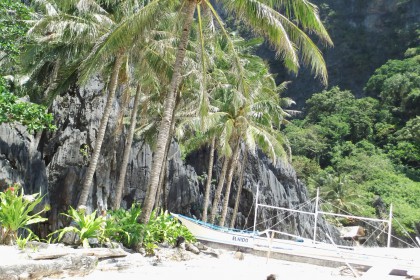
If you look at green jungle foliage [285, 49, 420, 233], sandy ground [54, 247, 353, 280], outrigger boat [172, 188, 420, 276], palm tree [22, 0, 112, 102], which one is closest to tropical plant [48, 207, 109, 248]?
sandy ground [54, 247, 353, 280]

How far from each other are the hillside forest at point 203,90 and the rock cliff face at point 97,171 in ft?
3.42

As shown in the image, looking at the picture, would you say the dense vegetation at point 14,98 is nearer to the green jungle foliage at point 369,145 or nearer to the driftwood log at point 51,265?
the driftwood log at point 51,265

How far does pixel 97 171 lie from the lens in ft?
72.4

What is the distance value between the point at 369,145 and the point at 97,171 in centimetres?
3756

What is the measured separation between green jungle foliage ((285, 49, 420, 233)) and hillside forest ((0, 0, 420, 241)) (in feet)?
0.44

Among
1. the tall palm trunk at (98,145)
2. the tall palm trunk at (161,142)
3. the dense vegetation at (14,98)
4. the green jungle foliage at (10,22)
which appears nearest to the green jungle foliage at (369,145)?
the tall palm trunk at (98,145)

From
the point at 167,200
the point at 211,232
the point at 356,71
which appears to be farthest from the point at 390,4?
the point at 211,232

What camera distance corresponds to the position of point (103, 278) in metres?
7.47

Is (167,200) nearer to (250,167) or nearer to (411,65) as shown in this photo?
(250,167)

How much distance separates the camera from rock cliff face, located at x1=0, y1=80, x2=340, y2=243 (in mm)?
18297

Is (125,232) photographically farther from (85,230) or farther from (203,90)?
(203,90)

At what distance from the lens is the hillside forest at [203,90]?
11.4 metres

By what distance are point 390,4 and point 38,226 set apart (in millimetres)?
65180

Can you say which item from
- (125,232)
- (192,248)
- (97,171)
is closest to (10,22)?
(125,232)
